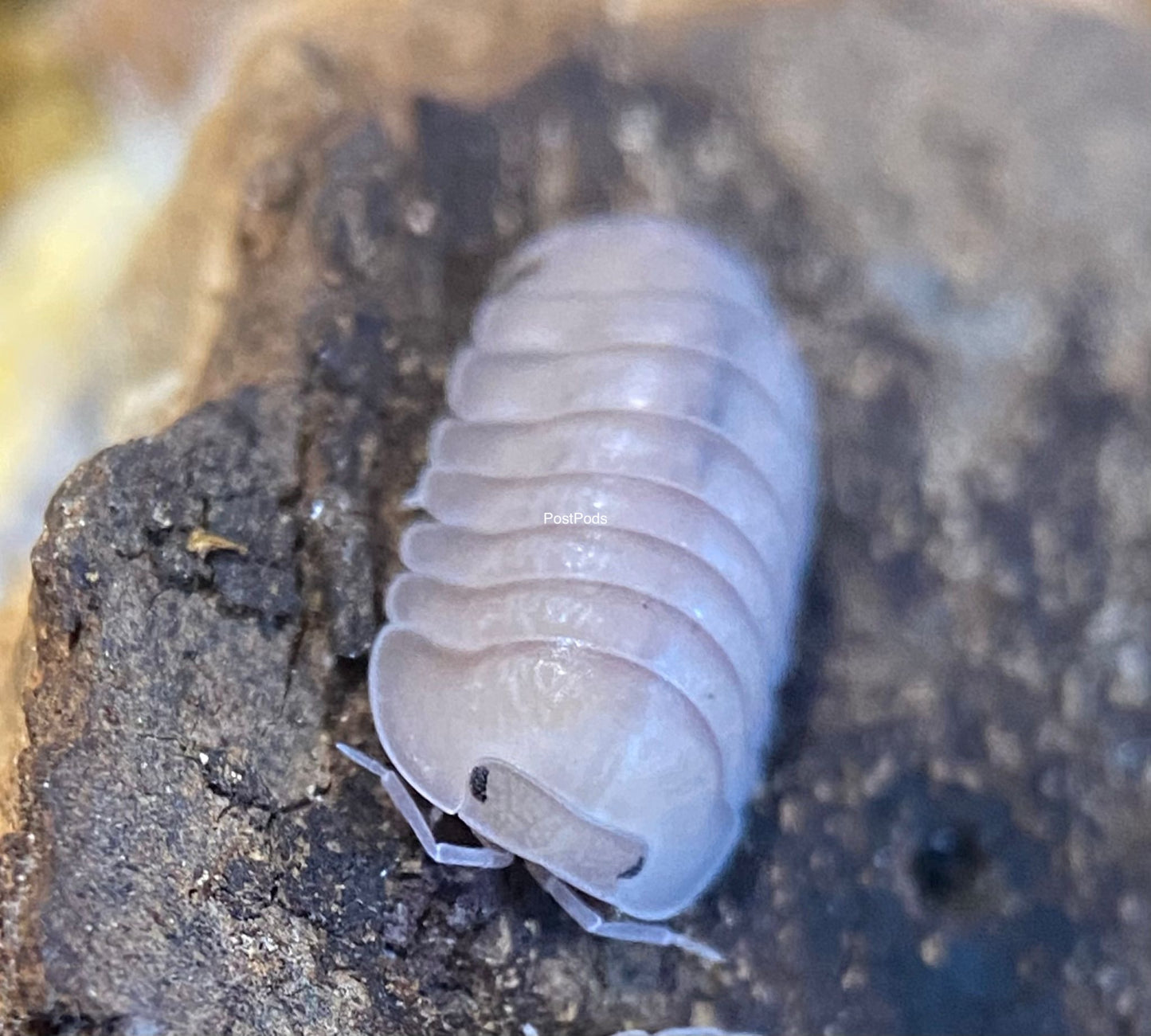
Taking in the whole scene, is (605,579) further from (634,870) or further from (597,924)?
(597,924)

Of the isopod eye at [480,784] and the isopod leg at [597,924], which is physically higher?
A: the isopod eye at [480,784]

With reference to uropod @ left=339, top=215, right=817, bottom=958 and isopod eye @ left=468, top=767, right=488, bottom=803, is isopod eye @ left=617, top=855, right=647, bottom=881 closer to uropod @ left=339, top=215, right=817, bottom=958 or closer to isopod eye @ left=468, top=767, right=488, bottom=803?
uropod @ left=339, top=215, right=817, bottom=958

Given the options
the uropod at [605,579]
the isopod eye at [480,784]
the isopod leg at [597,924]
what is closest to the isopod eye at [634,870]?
the uropod at [605,579]

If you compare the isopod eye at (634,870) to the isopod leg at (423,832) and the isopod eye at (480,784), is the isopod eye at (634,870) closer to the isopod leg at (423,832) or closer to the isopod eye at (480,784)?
the isopod leg at (423,832)

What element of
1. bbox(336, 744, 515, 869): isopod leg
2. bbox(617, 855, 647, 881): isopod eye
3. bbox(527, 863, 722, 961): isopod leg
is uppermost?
bbox(336, 744, 515, 869): isopod leg

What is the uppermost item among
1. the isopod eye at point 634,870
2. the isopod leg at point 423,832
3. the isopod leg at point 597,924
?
the isopod leg at point 423,832

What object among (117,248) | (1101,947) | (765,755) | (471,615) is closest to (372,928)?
(471,615)

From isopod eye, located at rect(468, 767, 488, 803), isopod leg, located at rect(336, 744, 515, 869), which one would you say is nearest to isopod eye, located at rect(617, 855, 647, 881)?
isopod leg, located at rect(336, 744, 515, 869)
